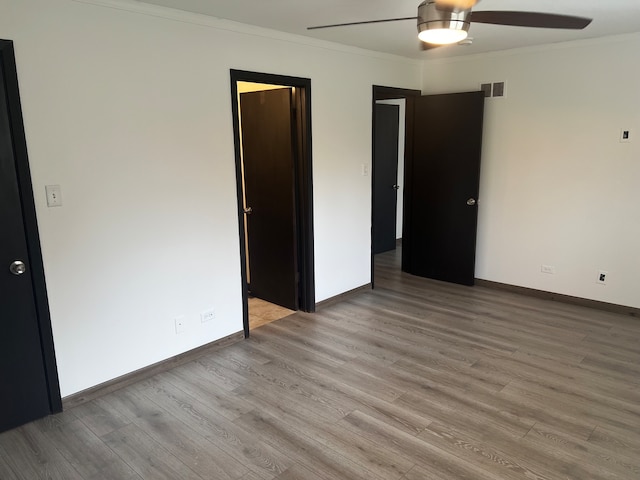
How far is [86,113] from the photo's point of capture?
8.52ft

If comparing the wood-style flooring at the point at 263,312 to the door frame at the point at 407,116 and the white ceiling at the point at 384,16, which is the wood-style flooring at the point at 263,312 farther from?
the white ceiling at the point at 384,16

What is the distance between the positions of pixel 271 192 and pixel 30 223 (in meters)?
2.17

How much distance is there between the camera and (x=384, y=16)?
124 inches

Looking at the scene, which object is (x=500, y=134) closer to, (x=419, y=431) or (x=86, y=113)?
(x=419, y=431)

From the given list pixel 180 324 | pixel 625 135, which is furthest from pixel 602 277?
pixel 180 324

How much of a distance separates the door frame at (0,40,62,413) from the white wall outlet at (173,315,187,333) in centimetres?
80

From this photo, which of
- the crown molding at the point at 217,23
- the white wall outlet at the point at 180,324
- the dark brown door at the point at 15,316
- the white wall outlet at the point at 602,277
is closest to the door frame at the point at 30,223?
the dark brown door at the point at 15,316

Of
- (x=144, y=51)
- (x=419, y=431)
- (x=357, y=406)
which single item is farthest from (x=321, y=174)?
(x=419, y=431)

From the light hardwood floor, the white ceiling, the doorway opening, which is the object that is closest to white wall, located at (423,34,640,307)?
the doorway opening

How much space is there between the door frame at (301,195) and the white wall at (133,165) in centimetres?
6

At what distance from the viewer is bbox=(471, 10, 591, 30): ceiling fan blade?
2137mm

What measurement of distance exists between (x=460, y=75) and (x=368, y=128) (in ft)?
4.11

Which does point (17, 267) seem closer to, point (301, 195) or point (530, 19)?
point (301, 195)

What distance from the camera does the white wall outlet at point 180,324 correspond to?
323 centimetres
